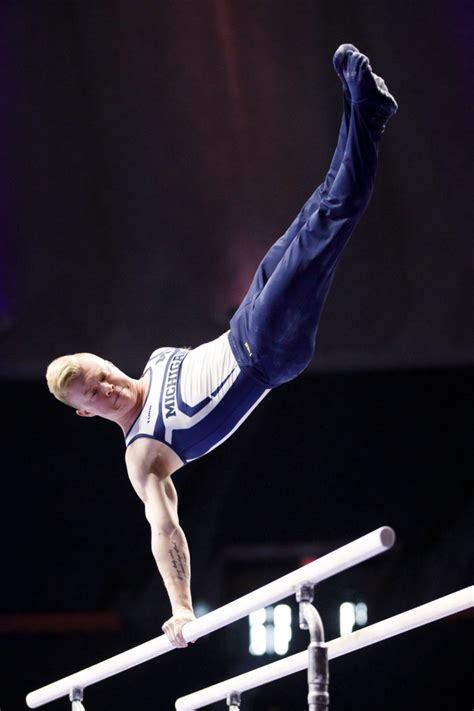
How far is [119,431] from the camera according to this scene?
7965mm

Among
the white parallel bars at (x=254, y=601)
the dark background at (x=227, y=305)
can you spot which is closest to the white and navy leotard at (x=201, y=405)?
the white parallel bars at (x=254, y=601)

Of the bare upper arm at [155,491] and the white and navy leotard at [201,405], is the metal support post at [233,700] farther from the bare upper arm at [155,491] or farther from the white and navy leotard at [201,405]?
the white and navy leotard at [201,405]

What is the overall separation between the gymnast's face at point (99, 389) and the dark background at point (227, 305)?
3083 mm

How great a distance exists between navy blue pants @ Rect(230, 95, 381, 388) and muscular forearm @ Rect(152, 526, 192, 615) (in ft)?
2.47

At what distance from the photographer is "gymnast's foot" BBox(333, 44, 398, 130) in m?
3.52

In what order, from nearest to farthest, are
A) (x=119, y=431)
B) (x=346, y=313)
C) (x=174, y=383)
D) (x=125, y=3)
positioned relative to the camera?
(x=174, y=383), (x=125, y=3), (x=346, y=313), (x=119, y=431)

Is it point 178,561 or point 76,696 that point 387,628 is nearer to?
point 178,561

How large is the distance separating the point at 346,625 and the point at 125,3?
4.75 metres

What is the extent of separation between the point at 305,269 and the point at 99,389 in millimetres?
1062

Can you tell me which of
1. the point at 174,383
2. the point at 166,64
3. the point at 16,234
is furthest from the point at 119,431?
the point at 174,383

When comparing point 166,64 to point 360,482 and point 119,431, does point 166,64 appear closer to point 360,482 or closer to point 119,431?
point 119,431

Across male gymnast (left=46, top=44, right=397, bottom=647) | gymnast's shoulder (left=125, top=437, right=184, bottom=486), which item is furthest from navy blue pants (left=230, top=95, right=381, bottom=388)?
gymnast's shoulder (left=125, top=437, right=184, bottom=486)

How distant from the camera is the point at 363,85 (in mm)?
3539

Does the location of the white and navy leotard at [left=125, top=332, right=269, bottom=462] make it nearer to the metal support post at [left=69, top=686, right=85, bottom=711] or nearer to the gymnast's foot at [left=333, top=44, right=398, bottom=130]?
the metal support post at [left=69, top=686, right=85, bottom=711]
